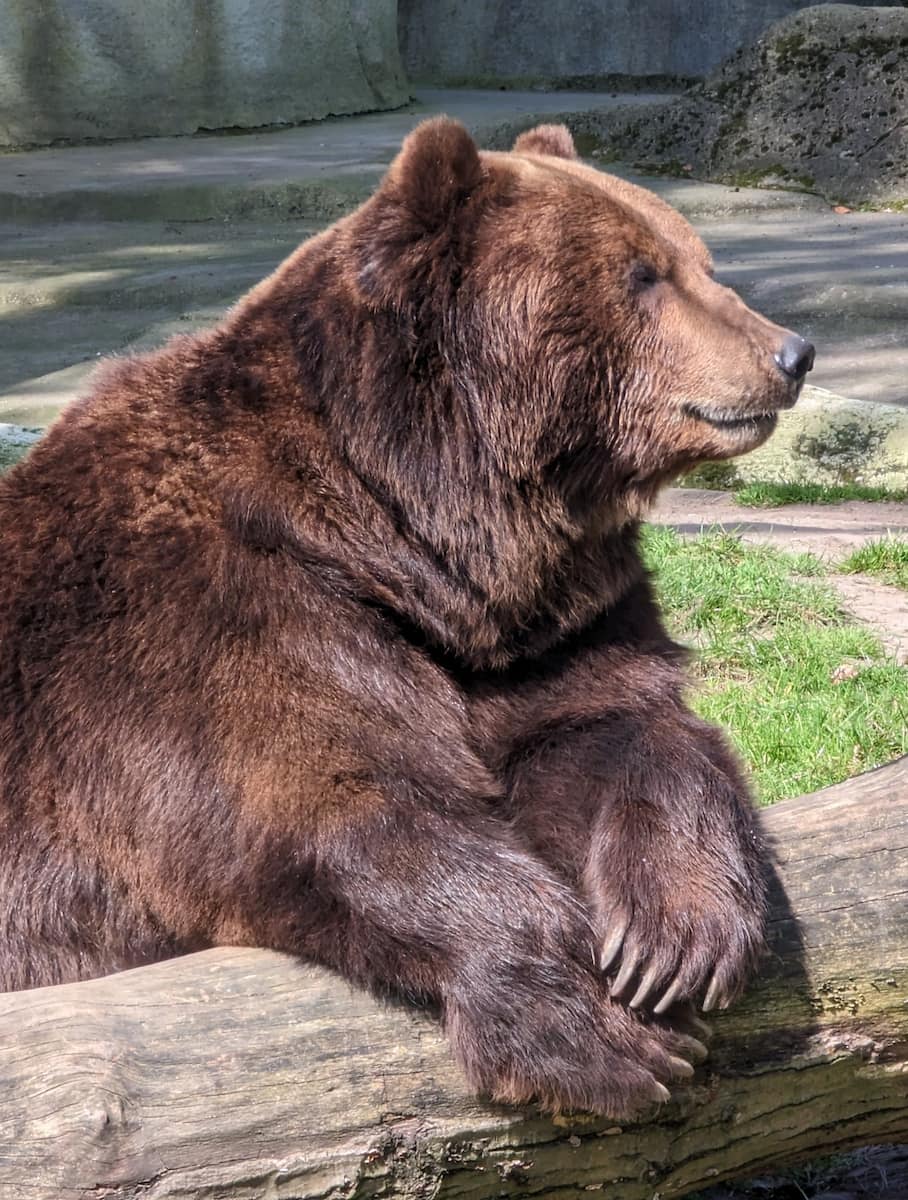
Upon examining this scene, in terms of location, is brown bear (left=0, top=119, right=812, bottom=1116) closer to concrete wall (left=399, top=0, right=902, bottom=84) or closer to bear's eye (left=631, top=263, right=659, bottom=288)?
bear's eye (left=631, top=263, right=659, bottom=288)

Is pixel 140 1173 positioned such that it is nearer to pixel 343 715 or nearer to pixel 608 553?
pixel 343 715

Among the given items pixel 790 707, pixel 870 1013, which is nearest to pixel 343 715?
pixel 870 1013

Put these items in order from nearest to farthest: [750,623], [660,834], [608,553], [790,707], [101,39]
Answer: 1. [660,834]
2. [608,553]
3. [790,707]
4. [750,623]
5. [101,39]

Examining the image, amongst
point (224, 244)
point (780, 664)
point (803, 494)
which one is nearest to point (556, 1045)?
point (780, 664)

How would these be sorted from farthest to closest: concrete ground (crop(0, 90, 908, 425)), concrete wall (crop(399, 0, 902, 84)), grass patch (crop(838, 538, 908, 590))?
concrete wall (crop(399, 0, 902, 84))
concrete ground (crop(0, 90, 908, 425))
grass patch (crop(838, 538, 908, 590))

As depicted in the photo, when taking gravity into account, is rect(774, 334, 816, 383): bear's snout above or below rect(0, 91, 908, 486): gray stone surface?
above

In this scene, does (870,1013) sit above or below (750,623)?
above

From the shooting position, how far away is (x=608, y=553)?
3.03 metres

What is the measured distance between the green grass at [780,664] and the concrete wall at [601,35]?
17.0 meters

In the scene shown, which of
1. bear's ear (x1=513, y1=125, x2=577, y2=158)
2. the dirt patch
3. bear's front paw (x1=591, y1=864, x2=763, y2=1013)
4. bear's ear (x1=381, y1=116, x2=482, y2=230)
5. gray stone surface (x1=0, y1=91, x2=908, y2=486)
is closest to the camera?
bear's front paw (x1=591, y1=864, x2=763, y2=1013)

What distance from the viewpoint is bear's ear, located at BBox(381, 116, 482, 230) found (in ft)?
9.21

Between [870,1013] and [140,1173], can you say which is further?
[870,1013]

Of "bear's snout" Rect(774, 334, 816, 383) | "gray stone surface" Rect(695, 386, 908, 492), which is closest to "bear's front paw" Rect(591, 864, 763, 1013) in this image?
"bear's snout" Rect(774, 334, 816, 383)

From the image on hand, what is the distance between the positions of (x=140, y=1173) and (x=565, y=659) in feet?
4.06
